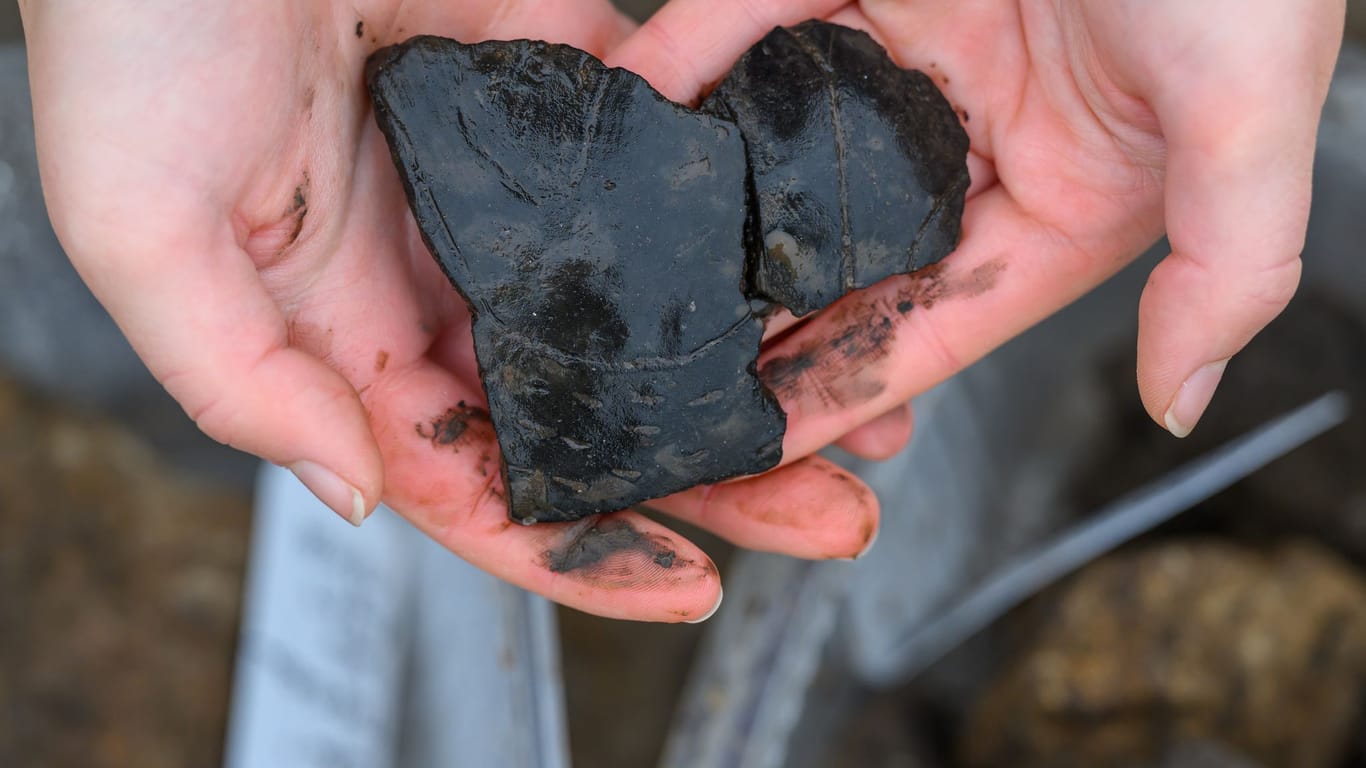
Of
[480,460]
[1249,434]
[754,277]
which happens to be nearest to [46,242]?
[480,460]

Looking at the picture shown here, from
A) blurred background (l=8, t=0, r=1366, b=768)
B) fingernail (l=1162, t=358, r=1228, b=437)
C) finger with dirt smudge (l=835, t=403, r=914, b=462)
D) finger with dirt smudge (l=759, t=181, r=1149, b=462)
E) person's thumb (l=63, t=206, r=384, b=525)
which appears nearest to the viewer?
person's thumb (l=63, t=206, r=384, b=525)

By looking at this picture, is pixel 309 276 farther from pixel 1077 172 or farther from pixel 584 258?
pixel 1077 172

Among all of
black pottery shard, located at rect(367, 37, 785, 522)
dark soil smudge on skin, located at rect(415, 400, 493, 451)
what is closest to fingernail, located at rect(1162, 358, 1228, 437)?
black pottery shard, located at rect(367, 37, 785, 522)

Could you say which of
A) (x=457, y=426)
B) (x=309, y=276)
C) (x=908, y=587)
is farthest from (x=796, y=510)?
(x=908, y=587)

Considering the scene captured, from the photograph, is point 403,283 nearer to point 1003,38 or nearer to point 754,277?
point 754,277

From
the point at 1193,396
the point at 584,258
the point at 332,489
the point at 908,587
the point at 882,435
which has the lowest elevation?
the point at 908,587

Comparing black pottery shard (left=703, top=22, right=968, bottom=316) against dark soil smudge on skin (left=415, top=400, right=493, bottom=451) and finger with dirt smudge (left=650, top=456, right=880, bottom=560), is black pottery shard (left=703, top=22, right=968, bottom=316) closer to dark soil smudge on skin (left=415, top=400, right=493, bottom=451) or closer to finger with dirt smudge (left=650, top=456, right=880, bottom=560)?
finger with dirt smudge (left=650, top=456, right=880, bottom=560)
